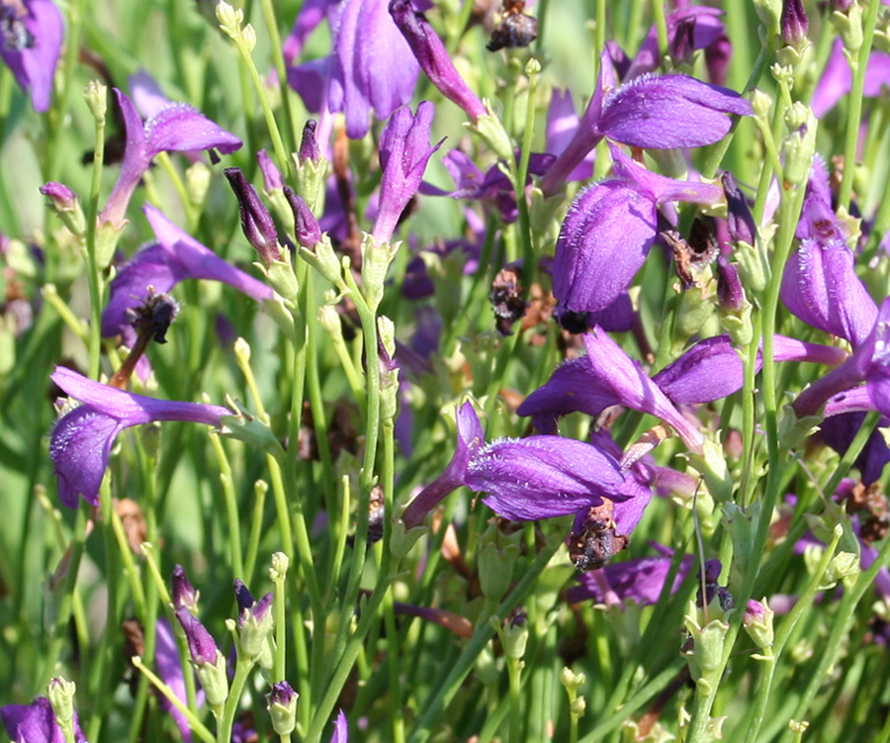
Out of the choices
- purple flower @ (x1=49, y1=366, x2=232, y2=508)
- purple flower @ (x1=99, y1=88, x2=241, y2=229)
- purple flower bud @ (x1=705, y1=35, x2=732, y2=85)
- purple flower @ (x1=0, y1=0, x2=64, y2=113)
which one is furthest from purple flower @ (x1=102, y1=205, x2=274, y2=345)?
purple flower bud @ (x1=705, y1=35, x2=732, y2=85)

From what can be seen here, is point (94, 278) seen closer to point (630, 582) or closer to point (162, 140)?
point (162, 140)

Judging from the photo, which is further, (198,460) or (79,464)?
(198,460)

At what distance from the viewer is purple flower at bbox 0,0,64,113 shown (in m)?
1.09

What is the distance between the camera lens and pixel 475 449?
0.69 meters

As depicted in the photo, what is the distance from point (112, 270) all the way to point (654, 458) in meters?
0.49

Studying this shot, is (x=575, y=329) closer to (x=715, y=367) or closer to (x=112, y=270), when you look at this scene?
(x=715, y=367)

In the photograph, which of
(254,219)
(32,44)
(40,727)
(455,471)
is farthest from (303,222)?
(32,44)

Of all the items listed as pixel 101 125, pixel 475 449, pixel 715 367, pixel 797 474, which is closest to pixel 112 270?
pixel 101 125

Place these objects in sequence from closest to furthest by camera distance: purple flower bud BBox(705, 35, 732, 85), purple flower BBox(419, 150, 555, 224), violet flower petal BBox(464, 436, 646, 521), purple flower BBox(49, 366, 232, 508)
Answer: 1. violet flower petal BBox(464, 436, 646, 521)
2. purple flower BBox(49, 366, 232, 508)
3. purple flower BBox(419, 150, 555, 224)
4. purple flower bud BBox(705, 35, 732, 85)

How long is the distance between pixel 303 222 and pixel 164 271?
11.9 inches

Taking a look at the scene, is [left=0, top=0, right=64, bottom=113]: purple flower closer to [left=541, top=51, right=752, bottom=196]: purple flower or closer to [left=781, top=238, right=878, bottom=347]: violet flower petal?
[left=541, top=51, right=752, bottom=196]: purple flower

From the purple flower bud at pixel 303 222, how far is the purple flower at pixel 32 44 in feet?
1.83

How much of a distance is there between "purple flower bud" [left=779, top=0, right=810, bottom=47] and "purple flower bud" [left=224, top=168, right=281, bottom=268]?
1.14ft

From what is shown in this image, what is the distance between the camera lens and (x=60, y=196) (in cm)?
77
